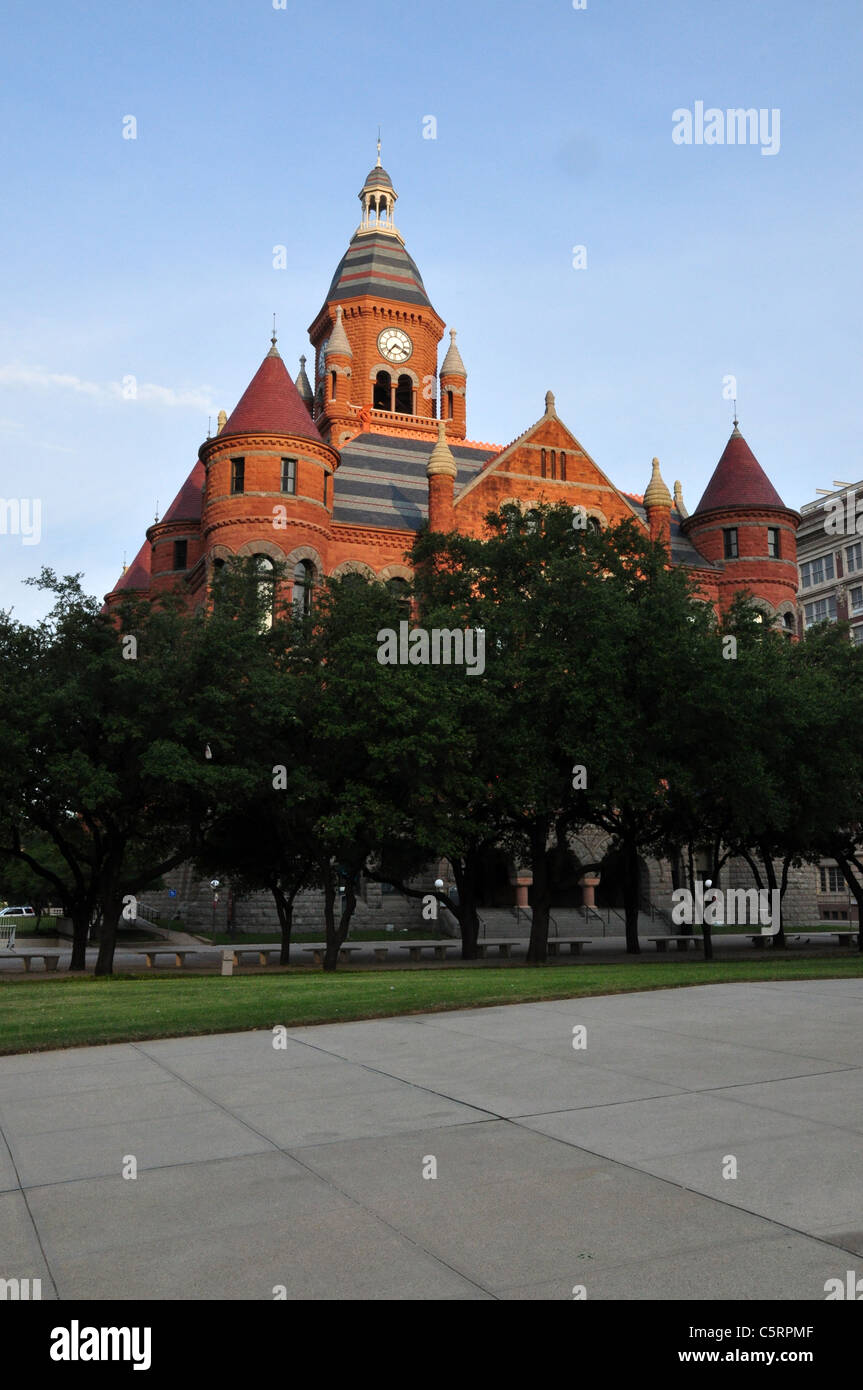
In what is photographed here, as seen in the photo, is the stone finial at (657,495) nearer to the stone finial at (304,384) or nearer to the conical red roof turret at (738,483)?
the conical red roof turret at (738,483)

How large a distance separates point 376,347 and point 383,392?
269 cm

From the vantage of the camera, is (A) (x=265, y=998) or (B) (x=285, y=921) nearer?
(A) (x=265, y=998)

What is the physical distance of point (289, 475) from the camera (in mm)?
45719

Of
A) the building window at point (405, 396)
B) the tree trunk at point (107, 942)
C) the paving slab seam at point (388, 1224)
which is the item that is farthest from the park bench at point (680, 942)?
the building window at point (405, 396)

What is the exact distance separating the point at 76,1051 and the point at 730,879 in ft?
155

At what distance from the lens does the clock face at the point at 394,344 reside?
2613 inches

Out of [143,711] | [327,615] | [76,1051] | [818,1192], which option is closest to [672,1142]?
[818,1192]

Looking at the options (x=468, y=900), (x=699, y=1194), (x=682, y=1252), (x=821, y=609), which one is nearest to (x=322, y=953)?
(x=468, y=900)

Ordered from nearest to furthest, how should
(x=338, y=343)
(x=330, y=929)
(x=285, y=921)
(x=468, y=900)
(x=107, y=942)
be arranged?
(x=107, y=942) → (x=330, y=929) → (x=285, y=921) → (x=468, y=900) → (x=338, y=343)

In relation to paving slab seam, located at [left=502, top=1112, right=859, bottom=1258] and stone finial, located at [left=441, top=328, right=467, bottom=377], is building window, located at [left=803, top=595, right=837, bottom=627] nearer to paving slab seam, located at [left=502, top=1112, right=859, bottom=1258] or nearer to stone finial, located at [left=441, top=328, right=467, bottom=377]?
stone finial, located at [left=441, top=328, right=467, bottom=377]

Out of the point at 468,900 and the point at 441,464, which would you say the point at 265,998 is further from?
the point at 441,464

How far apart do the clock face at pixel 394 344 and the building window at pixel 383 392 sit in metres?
1.13

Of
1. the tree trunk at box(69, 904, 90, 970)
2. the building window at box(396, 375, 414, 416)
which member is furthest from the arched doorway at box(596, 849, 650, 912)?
the building window at box(396, 375, 414, 416)

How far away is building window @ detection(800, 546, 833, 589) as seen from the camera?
80312mm
